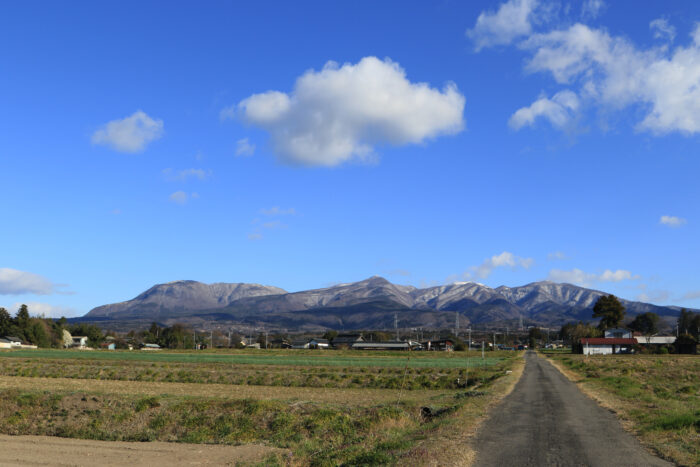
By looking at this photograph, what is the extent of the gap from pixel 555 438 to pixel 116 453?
15.9 meters

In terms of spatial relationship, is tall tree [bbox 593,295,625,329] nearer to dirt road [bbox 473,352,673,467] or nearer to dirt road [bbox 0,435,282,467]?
dirt road [bbox 473,352,673,467]

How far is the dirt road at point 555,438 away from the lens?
16.2 meters

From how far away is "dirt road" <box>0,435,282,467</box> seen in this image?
68.0ft

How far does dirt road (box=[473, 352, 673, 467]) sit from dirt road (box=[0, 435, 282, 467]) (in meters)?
8.17

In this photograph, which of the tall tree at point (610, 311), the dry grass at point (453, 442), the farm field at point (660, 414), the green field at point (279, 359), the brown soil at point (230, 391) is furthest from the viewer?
the tall tree at point (610, 311)

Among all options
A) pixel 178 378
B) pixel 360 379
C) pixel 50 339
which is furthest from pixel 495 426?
pixel 50 339

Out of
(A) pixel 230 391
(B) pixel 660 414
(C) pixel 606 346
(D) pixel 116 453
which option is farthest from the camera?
(C) pixel 606 346

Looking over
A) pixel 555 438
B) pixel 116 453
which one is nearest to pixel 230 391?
pixel 116 453

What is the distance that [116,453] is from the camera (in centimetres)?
2244

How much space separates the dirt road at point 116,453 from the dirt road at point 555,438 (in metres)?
8.17

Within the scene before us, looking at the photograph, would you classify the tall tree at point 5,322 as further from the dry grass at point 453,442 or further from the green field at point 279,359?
the dry grass at point 453,442

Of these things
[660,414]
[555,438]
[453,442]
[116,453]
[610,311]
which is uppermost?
[610,311]

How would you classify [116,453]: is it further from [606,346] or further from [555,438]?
[606,346]

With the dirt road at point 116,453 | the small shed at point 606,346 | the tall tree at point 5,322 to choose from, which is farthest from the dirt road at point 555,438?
the tall tree at point 5,322
